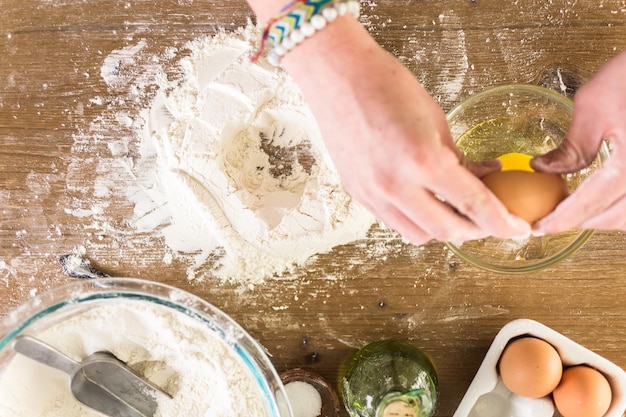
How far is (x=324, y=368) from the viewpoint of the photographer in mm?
1159

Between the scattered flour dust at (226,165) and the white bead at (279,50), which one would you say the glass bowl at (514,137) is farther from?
the white bead at (279,50)

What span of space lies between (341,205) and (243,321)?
0.32 metres

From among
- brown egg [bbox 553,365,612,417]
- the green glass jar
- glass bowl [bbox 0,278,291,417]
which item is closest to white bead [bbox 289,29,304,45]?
glass bowl [bbox 0,278,291,417]

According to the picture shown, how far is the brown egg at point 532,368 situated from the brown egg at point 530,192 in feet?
1.02

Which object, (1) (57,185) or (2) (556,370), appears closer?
(2) (556,370)

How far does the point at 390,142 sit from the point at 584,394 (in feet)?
2.10

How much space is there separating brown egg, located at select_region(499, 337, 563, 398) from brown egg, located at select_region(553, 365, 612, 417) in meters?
0.02

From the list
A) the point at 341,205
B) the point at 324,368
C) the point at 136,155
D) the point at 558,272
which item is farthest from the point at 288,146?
the point at 558,272

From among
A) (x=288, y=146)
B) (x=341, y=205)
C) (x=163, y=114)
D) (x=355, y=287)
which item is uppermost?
(x=163, y=114)

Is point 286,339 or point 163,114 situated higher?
point 163,114

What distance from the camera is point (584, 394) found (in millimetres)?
1010

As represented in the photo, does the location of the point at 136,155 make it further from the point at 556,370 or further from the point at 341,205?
the point at 556,370

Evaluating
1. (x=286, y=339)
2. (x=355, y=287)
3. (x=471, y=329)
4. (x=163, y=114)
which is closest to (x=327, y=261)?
(x=355, y=287)

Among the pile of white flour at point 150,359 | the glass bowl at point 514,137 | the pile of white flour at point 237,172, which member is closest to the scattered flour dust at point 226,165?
the pile of white flour at point 237,172
